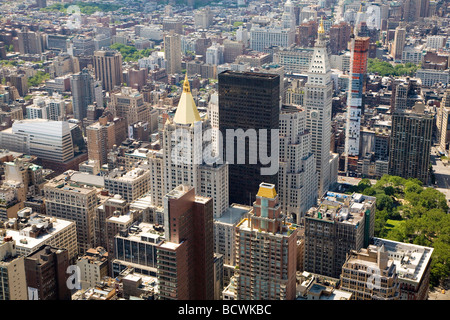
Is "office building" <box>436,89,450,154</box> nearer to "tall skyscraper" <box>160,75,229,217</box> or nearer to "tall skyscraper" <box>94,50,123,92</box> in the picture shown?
"tall skyscraper" <box>160,75,229,217</box>

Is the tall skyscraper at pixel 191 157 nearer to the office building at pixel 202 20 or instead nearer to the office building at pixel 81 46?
the office building at pixel 81 46

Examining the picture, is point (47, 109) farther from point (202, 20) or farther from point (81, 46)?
point (202, 20)

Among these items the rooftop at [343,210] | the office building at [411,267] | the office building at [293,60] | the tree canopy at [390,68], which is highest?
the office building at [293,60]

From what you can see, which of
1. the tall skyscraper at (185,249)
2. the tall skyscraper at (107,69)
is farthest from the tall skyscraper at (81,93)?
the tall skyscraper at (185,249)

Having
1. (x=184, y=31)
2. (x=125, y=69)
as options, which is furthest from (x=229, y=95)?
(x=184, y=31)

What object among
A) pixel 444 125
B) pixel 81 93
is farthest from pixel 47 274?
pixel 444 125

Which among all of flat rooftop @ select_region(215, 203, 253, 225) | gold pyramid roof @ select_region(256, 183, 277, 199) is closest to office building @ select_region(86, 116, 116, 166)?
flat rooftop @ select_region(215, 203, 253, 225)
